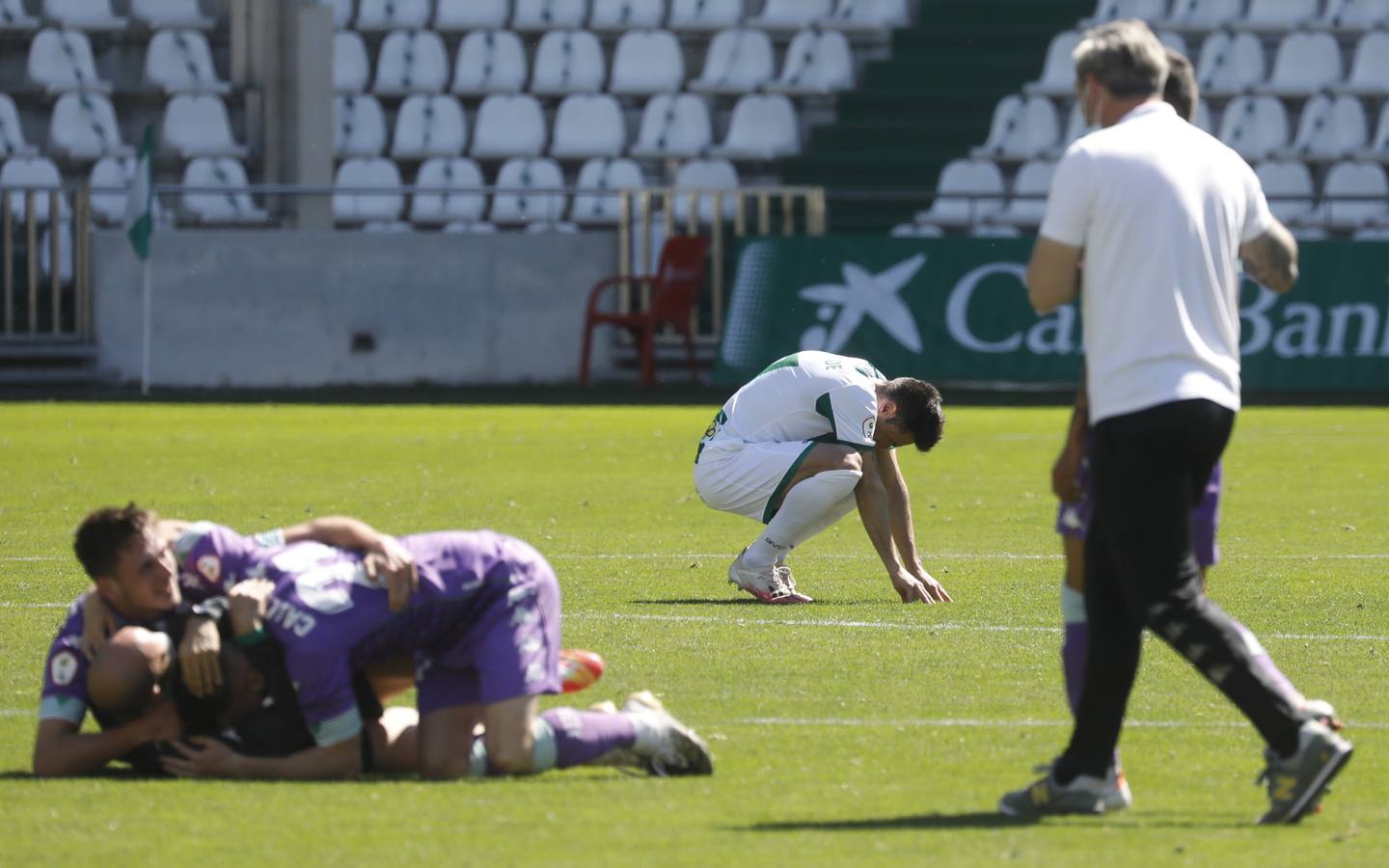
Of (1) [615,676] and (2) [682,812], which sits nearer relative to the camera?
(2) [682,812]

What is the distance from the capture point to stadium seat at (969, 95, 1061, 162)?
27.4 metres

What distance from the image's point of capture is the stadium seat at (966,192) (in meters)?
26.0

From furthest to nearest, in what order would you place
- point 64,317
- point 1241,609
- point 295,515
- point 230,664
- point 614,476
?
point 64,317 → point 614,476 → point 295,515 → point 1241,609 → point 230,664

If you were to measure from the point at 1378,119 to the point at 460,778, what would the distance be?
24.8 m

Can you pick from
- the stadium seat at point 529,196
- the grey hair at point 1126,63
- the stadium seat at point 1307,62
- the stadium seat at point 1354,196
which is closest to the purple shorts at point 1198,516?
the grey hair at point 1126,63

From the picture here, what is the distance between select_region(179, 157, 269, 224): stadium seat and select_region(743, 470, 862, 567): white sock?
58.0 feet

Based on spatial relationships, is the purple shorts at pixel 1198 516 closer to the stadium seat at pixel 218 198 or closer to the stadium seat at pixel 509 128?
the stadium seat at pixel 218 198

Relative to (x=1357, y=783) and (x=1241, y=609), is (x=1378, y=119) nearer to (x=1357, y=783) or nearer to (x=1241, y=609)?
(x=1241, y=609)

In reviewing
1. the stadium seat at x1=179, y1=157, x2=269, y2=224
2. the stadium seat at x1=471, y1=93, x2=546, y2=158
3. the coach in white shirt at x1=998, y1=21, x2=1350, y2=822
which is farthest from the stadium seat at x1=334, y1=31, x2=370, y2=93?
the coach in white shirt at x1=998, y1=21, x2=1350, y2=822

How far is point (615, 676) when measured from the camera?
7277mm

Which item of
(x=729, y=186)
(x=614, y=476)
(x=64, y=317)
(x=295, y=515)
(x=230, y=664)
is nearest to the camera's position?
(x=230, y=664)

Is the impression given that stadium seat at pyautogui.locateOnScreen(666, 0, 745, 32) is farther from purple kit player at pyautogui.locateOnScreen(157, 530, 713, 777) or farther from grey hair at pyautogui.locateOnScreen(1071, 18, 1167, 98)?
grey hair at pyautogui.locateOnScreen(1071, 18, 1167, 98)

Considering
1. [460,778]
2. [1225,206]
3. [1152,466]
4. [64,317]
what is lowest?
[64,317]

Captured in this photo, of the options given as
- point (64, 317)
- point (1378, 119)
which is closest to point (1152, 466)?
point (64, 317)
